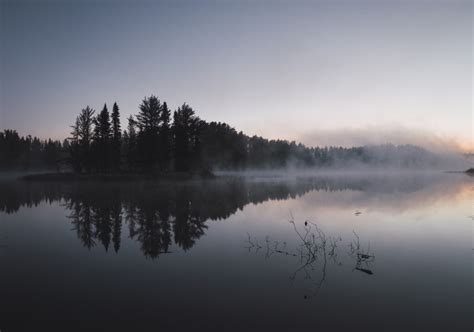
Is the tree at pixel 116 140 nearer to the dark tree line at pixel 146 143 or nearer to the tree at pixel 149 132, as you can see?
the dark tree line at pixel 146 143

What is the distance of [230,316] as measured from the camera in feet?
19.2

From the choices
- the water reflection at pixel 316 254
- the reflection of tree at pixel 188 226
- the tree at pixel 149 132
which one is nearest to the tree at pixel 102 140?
the tree at pixel 149 132

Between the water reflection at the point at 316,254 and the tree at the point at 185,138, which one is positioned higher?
the tree at the point at 185,138

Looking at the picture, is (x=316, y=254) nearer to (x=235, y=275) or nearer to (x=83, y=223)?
(x=235, y=275)

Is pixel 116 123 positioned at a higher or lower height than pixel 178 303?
higher

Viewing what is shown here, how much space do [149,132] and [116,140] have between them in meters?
9.57

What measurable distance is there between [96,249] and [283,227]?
8.97 meters

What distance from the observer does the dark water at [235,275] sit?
18.9 ft

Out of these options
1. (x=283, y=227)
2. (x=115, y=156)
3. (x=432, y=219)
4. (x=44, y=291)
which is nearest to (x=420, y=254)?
(x=283, y=227)

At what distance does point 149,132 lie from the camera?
189ft

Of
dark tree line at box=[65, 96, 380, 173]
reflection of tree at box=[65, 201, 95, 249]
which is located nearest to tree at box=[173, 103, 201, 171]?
dark tree line at box=[65, 96, 380, 173]

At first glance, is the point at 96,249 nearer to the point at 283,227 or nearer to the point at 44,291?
the point at 44,291

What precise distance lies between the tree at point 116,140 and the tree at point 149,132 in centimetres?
627

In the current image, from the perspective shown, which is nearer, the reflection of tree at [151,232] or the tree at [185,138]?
the reflection of tree at [151,232]
